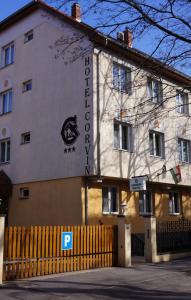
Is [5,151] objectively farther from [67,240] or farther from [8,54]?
[67,240]

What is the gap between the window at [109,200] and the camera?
1956 centimetres

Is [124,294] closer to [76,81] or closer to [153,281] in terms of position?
[153,281]

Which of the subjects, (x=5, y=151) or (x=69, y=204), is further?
(x=5, y=151)

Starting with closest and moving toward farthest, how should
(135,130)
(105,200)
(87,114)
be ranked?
1. (87,114)
2. (105,200)
3. (135,130)

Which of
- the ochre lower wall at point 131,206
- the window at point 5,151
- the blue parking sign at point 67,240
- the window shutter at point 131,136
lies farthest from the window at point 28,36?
the blue parking sign at point 67,240

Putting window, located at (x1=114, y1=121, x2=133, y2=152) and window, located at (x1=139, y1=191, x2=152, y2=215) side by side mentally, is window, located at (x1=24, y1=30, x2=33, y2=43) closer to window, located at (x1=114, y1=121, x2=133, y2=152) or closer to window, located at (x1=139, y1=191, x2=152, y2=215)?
window, located at (x1=114, y1=121, x2=133, y2=152)

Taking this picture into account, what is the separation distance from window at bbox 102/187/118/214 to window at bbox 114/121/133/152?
2054 mm

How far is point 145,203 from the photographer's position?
21812 millimetres

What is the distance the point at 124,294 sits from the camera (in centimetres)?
965

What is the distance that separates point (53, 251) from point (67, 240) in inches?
25.6

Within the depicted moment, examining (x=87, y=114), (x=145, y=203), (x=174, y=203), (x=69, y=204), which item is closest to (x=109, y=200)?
(x=69, y=204)

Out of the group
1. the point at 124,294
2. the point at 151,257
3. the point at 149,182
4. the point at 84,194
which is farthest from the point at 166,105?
the point at 124,294

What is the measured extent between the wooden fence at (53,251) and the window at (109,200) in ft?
14.2

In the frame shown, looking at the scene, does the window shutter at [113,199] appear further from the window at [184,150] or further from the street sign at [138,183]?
the window at [184,150]
